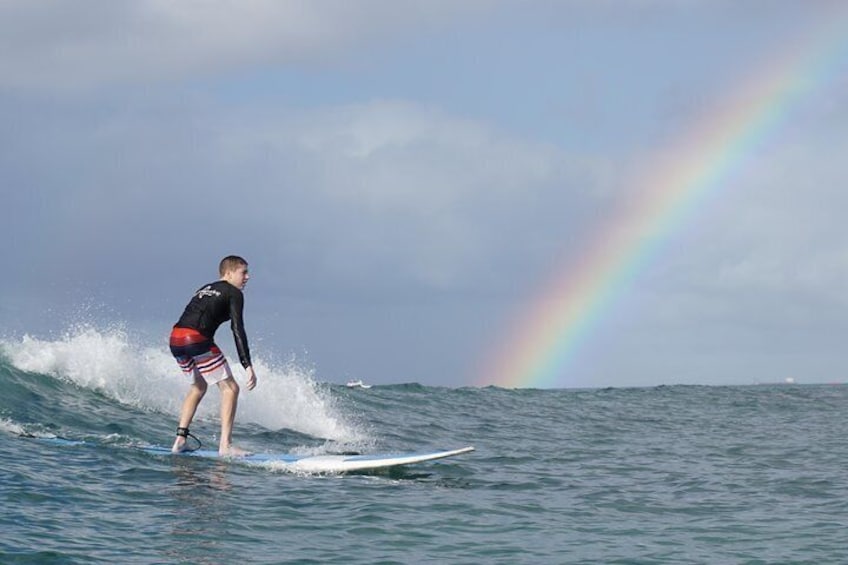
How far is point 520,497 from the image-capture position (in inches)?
441

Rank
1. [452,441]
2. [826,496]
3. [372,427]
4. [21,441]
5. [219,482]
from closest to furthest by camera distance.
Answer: [219,482] → [826,496] → [21,441] → [452,441] → [372,427]

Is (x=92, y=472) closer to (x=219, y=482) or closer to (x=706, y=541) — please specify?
(x=219, y=482)

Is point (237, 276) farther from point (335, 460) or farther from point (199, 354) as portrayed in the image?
point (335, 460)

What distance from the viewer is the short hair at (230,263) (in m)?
12.1

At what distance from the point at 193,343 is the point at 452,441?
25.7 ft

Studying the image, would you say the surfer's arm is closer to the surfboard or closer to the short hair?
the short hair

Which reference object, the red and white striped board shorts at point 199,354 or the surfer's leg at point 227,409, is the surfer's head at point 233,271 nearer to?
the red and white striped board shorts at point 199,354

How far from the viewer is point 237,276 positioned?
39.9ft

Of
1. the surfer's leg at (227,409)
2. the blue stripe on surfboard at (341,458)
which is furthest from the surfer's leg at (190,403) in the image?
the surfer's leg at (227,409)

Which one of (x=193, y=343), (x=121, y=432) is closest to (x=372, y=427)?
(x=121, y=432)

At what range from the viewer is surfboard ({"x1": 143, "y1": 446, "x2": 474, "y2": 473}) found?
1202cm

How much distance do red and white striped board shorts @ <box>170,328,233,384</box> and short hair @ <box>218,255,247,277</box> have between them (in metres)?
0.85

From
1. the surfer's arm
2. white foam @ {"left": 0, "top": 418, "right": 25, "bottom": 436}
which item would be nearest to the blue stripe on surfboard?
the surfer's arm

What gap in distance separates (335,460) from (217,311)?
2355 millimetres
